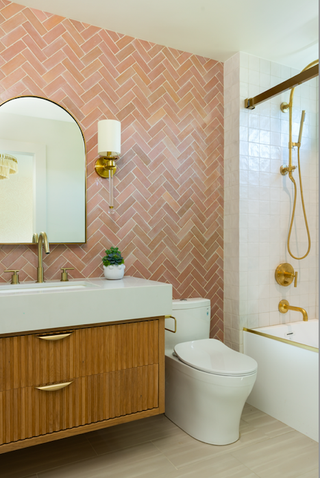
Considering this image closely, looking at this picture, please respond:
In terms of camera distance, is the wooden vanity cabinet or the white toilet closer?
the wooden vanity cabinet

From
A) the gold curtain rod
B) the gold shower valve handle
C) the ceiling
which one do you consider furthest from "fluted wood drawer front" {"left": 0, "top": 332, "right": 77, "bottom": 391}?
the gold curtain rod

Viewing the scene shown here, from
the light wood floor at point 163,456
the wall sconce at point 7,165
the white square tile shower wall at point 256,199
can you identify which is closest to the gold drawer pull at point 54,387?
the light wood floor at point 163,456

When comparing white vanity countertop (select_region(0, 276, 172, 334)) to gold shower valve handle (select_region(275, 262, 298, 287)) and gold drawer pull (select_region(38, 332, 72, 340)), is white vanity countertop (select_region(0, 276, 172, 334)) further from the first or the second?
gold shower valve handle (select_region(275, 262, 298, 287))

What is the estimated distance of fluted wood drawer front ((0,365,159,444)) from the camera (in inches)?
62.7

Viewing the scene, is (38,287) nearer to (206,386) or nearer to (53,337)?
(53,337)

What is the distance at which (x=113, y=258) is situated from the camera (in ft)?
7.35

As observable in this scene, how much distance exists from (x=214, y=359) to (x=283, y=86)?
1.73m

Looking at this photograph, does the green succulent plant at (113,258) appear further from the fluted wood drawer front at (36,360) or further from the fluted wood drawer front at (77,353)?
the fluted wood drawer front at (36,360)

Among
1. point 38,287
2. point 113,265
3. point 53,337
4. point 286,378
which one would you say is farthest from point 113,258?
point 286,378

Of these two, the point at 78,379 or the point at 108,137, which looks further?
the point at 108,137

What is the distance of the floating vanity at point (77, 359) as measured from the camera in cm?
159

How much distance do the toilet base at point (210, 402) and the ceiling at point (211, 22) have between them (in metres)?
2.04

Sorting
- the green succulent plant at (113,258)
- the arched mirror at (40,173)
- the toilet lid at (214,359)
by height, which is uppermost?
the arched mirror at (40,173)

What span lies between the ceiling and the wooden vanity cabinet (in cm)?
176
